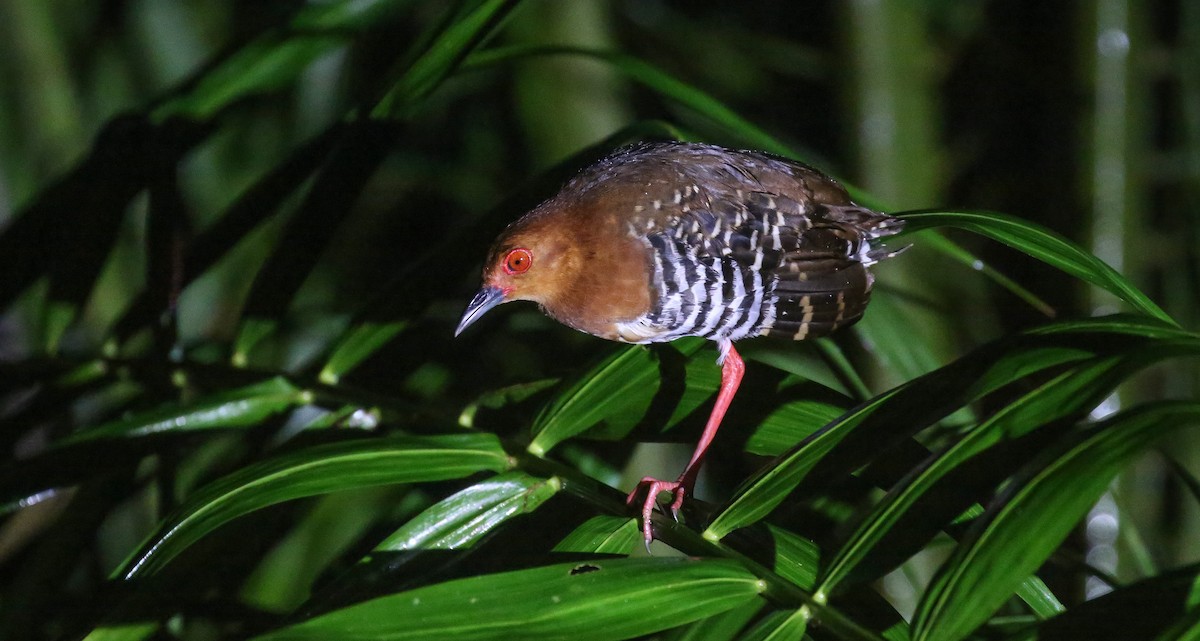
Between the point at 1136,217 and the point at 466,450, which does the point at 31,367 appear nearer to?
the point at 466,450

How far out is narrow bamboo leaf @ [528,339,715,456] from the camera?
1181 mm

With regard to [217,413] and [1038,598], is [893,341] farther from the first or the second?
[217,413]

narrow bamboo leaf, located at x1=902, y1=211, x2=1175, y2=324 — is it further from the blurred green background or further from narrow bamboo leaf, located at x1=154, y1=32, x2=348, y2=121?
narrow bamboo leaf, located at x1=154, y1=32, x2=348, y2=121

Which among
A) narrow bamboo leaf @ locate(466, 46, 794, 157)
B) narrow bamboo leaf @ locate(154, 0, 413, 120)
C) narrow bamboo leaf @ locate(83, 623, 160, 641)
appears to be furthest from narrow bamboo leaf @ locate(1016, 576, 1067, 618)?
narrow bamboo leaf @ locate(154, 0, 413, 120)

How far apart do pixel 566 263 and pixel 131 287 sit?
1.56 metres

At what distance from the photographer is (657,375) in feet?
4.33

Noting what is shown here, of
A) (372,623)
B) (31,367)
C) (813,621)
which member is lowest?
(813,621)

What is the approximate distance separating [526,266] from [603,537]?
56 centimetres

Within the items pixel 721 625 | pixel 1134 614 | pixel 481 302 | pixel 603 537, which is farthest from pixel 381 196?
pixel 1134 614

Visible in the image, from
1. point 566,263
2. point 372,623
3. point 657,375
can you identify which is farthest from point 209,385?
point 372,623

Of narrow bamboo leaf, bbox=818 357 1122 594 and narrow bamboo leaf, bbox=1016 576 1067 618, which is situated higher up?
narrow bamboo leaf, bbox=818 357 1122 594

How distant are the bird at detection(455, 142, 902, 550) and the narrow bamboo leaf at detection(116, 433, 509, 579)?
1.28ft

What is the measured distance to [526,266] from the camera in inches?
58.6

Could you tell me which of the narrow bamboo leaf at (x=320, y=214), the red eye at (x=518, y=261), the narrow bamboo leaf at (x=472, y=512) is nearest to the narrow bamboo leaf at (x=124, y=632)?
the narrow bamboo leaf at (x=472, y=512)
